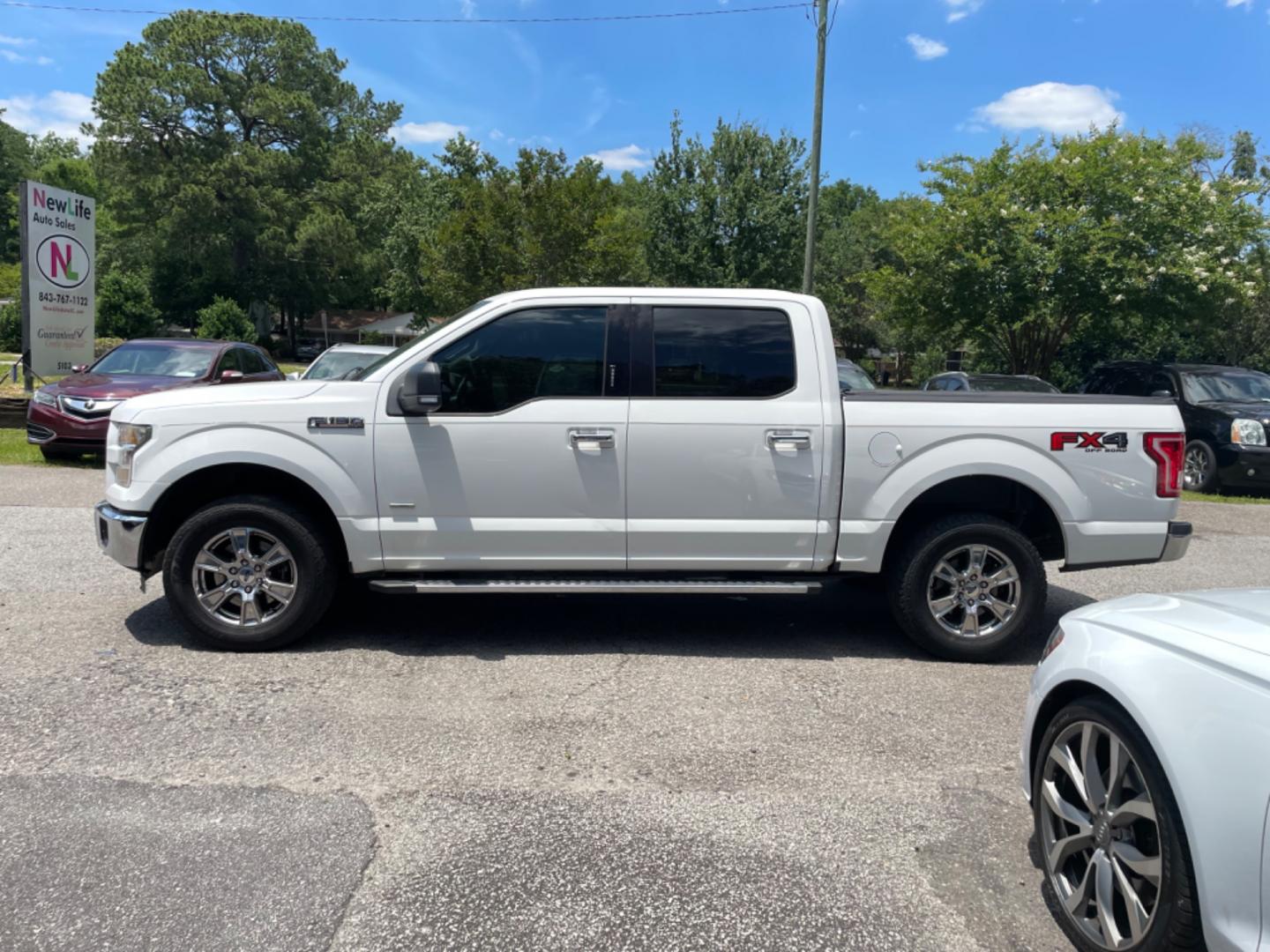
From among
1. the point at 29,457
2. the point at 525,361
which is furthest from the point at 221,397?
the point at 29,457

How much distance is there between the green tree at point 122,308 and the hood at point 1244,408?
137ft

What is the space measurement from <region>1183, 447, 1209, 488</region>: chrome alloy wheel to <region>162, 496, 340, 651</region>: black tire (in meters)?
12.3

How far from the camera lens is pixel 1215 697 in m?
2.22

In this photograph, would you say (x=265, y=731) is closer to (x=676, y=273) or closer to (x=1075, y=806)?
(x=1075, y=806)

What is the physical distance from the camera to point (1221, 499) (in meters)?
12.4

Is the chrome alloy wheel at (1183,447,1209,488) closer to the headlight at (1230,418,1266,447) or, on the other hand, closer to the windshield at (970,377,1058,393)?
the headlight at (1230,418,1266,447)

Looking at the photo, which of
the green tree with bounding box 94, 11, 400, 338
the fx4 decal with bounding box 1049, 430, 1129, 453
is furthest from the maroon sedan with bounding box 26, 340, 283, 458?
the green tree with bounding box 94, 11, 400, 338

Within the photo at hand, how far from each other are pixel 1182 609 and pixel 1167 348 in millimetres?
28968

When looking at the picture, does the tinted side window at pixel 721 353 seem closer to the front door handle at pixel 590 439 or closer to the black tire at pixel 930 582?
the front door handle at pixel 590 439

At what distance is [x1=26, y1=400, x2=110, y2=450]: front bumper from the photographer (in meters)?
11.1

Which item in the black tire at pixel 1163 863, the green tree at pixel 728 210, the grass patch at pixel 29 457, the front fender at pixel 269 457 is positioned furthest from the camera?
the green tree at pixel 728 210

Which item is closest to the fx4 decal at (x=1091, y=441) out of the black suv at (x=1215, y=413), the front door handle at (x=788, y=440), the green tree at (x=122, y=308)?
the front door handle at (x=788, y=440)

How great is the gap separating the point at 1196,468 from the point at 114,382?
14.9 meters

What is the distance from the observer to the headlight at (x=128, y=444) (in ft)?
16.4
